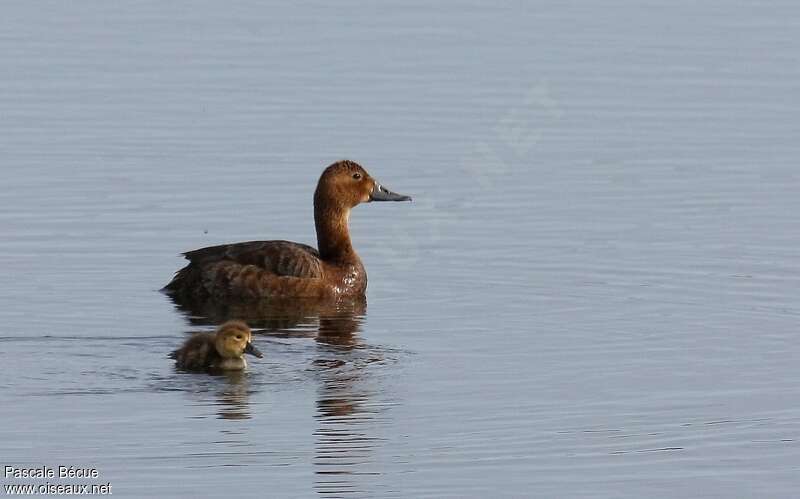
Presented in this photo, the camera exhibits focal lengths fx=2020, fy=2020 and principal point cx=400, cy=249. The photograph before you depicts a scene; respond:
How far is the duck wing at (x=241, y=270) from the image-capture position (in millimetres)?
16219

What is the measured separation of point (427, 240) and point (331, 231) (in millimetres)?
1361

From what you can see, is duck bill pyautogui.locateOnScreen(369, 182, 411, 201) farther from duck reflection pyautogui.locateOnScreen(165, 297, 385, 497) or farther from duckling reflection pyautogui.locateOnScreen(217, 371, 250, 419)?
duckling reflection pyautogui.locateOnScreen(217, 371, 250, 419)

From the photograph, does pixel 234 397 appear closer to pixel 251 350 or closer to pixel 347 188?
pixel 251 350

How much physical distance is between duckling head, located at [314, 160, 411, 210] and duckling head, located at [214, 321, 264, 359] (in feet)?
13.3

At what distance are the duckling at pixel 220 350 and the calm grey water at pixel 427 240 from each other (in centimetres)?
14

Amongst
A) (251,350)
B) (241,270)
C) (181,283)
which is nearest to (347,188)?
(241,270)

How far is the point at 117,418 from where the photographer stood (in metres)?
11.8

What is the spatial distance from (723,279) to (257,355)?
4.64 meters

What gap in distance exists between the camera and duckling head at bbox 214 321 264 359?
1305cm

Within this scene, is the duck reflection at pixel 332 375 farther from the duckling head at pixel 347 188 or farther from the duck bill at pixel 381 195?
the duck bill at pixel 381 195

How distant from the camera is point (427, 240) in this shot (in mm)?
18188

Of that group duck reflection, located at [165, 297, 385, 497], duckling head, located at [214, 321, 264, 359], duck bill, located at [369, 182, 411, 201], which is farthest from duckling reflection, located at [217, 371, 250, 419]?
duck bill, located at [369, 182, 411, 201]

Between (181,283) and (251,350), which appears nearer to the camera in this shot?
(251,350)

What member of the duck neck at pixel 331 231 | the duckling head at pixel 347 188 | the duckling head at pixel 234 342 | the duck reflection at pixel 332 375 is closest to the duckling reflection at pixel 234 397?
the duck reflection at pixel 332 375
